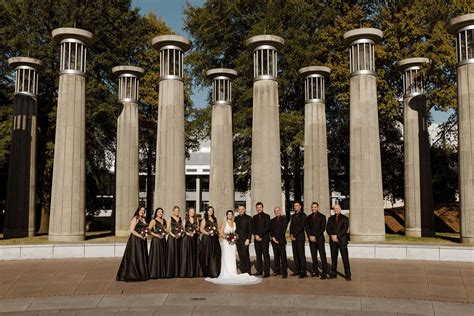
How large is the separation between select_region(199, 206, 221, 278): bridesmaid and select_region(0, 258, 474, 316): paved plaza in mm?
519

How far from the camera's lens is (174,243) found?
586 inches

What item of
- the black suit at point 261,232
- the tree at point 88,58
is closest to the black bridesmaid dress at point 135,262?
the black suit at point 261,232

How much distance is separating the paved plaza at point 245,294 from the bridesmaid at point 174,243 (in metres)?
0.51

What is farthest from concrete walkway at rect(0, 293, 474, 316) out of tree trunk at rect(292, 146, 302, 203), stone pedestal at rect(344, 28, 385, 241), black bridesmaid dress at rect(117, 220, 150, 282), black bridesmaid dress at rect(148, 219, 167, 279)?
tree trunk at rect(292, 146, 302, 203)

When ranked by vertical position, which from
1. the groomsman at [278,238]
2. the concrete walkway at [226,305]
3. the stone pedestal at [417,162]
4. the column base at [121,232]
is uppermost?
the stone pedestal at [417,162]

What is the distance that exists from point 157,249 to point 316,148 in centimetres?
1680

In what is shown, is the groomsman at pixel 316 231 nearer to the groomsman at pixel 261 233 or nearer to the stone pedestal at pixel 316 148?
the groomsman at pixel 261 233

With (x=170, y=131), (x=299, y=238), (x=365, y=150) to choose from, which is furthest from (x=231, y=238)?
(x=170, y=131)

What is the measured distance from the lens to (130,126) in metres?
28.8

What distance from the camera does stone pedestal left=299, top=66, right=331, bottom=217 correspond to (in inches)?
1150

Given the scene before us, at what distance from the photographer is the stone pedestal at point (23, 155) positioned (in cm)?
2636

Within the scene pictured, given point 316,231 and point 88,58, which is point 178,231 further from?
point 88,58

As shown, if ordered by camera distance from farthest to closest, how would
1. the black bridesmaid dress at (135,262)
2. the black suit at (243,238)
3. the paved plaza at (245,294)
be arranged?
the black suit at (243,238), the black bridesmaid dress at (135,262), the paved plaza at (245,294)

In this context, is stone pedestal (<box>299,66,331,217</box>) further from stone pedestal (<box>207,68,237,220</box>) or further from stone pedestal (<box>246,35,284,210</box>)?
stone pedestal (<box>246,35,284,210</box>)
